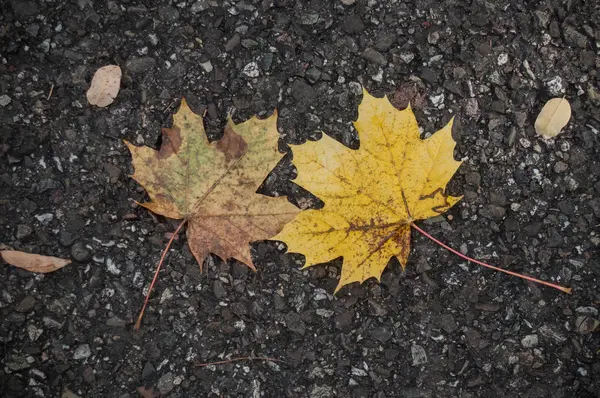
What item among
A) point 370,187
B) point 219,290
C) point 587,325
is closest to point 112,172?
point 219,290

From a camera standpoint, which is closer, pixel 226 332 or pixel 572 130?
pixel 226 332

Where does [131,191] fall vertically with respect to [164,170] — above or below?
below

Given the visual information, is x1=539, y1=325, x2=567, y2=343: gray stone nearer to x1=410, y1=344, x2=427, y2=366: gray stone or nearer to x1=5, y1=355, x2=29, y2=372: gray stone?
x1=410, y1=344, x2=427, y2=366: gray stone

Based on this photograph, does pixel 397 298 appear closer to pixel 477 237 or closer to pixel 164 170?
pixel 477 237

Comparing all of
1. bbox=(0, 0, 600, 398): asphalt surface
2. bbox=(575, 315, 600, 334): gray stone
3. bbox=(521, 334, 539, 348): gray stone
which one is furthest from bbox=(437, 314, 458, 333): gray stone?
bbox=(575, 315, 600, 334): gray stone

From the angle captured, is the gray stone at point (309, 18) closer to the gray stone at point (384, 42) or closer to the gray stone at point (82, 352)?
the gray stone at point (384, 42)

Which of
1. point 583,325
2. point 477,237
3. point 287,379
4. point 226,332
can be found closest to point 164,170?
point 226,332

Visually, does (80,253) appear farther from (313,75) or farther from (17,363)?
(313,75)
